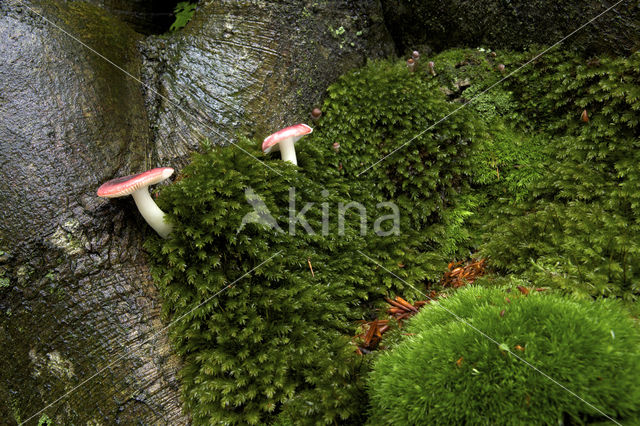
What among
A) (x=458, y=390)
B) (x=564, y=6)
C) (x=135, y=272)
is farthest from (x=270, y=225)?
(x=564, y=6)

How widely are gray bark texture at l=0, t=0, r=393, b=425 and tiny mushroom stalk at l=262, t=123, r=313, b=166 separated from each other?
0.94 ft

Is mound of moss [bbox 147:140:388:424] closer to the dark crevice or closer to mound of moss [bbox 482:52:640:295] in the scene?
mound of moss [bbox 482:52:640:295]

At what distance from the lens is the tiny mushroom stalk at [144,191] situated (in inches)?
90.5

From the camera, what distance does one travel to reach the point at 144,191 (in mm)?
2506

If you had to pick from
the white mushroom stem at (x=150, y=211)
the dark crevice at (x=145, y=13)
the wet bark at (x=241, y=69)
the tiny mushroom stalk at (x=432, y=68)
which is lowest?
the white mushroom stem at (x=150, y=211)

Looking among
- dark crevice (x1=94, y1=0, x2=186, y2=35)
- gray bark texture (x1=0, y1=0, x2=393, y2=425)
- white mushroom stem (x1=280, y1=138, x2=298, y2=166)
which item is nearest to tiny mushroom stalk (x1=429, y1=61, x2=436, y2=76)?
gray bark texture (x1=0, y1=0, x2=393, y2=425)

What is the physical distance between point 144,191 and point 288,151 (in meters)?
1.12

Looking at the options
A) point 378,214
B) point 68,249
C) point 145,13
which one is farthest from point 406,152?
point 145,13

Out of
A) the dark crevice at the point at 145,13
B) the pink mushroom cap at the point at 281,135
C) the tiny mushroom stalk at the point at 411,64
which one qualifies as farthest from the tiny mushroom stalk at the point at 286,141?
the dark crevice at the point at 145,13

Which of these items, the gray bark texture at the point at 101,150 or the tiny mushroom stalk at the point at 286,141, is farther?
the tiny mushroom stalk at the point at 286,141

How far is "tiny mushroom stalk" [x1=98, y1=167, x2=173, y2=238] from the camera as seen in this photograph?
2299 millimetres

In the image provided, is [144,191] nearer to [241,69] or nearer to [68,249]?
[68,249]

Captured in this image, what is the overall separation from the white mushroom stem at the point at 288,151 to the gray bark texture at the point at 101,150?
1.00 ft

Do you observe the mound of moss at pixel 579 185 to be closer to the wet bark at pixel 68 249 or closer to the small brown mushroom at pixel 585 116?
the small brown mushroom at pixel 585 116
